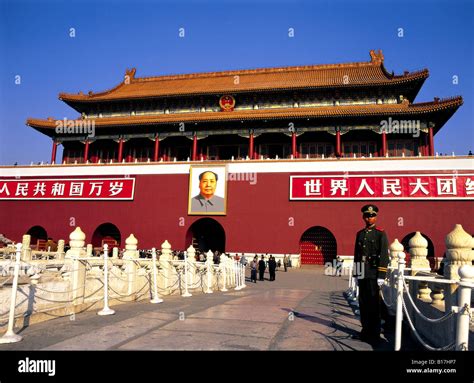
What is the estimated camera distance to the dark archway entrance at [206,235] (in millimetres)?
22156

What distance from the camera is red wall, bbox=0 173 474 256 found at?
18.6 meters

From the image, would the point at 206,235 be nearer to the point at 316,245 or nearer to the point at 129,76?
the point at 316,245

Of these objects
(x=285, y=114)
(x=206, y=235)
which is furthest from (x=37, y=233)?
(x=285, y=114)

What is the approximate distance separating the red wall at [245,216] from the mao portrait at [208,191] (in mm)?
384

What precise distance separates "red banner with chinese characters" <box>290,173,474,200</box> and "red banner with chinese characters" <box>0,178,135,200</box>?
9710mm

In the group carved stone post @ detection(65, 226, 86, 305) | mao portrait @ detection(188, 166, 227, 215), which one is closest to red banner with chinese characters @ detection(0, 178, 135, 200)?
mao portrait @ detection(188, 166, 227, 215)

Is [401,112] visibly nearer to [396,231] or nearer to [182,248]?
[396,231]

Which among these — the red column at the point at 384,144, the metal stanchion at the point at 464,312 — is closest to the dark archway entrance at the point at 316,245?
the red column at the point at 384,144

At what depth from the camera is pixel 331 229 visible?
19688 millimetres

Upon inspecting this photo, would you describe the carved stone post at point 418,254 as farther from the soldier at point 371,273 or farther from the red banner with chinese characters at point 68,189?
the red banner with chinese characters at point 68,189

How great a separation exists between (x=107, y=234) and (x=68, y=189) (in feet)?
11.5

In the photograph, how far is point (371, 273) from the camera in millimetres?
4566

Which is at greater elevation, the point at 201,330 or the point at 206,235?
the point at 206,235

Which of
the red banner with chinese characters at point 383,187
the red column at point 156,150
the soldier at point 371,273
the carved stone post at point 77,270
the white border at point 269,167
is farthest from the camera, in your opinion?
the red column at point 156,150
